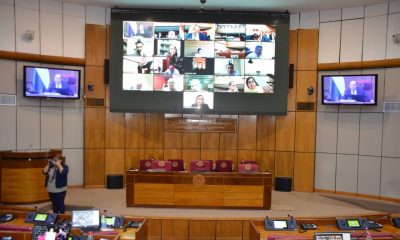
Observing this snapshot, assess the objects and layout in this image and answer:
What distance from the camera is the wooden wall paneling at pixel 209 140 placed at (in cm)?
958

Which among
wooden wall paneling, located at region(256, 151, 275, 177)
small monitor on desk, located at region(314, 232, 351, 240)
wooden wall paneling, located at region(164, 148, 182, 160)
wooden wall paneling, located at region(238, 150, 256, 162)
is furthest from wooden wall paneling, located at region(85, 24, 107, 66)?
small monitor on desk, located at region(314, 232, 351, 240)

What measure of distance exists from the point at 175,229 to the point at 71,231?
262 cm

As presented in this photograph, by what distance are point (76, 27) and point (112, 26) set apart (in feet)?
3.31

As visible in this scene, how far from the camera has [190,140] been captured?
9.57m

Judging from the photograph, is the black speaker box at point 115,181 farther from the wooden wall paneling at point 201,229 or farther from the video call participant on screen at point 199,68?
the video call participant on screen at point 199,68

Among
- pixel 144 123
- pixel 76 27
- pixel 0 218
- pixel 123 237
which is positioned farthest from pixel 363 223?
pixel 76 27

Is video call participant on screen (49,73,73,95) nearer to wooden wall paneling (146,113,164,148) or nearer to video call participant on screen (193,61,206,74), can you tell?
wooden wall paneling (146,113,164,148)

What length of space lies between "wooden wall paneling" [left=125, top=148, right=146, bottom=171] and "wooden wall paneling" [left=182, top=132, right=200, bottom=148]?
3.74ft

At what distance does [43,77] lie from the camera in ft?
27.4

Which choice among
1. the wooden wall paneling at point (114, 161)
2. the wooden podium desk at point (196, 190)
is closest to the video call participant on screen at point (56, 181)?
the wooden podium desk at point (196, 190)

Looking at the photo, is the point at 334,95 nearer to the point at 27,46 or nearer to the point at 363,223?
the point at 363,223

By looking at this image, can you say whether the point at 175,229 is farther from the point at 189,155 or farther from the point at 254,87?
the point at 254,87

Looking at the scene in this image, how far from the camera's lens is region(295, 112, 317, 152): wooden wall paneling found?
924 cm

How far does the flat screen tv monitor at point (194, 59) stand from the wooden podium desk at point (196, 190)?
80.8 inches
